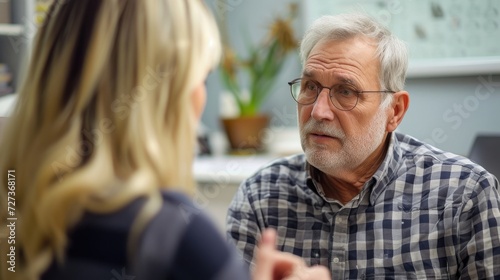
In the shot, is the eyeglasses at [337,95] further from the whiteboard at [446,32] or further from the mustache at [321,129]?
the whiteboard at [446,32]

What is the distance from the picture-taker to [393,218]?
1573mm

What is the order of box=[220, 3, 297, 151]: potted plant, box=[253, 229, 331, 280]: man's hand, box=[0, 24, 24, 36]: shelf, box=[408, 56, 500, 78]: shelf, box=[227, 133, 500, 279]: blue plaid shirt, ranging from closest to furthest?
1. box=[253, 229, 331, 280]: man's hand
2. box=[227, 133, 500, 279]: blue plaid shirt
3. box=[408, 56, 500, 78]: shelf
4. box=[0, 24, 24, 36]: shelf
5. box=[220, 3, 297, 151]: potted plant

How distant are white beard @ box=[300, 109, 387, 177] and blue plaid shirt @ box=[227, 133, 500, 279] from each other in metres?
0.06

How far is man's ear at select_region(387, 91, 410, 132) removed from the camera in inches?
66.4

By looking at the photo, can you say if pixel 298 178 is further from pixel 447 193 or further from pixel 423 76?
pixel 423 76

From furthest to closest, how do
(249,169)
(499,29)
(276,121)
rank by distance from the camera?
1. (276,121)
2. (249,169)
3. (499,29)

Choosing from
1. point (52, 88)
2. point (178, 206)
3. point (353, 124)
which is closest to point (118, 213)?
point (178, 206)

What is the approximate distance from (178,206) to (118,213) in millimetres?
71

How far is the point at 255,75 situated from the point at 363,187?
1.69 meters

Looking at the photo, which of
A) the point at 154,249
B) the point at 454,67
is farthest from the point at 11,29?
the point at 154,249

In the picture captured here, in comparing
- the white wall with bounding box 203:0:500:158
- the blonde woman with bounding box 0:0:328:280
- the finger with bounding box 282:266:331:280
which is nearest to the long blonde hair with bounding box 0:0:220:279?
the blonde woman with bounding box 0:0:328:280

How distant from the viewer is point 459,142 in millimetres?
2582

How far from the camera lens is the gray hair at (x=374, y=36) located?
5.35 ft

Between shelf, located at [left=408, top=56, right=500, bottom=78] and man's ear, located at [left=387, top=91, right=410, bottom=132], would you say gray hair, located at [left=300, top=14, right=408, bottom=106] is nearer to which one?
man's ear, located at [left=387, top=91, right=410, bottom=132]
